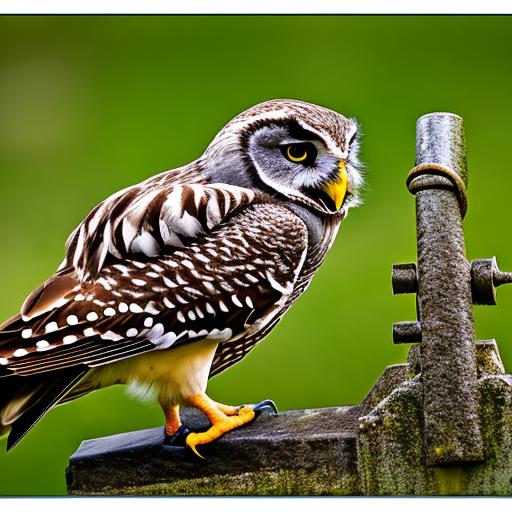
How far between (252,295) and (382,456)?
588 mm

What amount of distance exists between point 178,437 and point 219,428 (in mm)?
107

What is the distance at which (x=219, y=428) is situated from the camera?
2.61m

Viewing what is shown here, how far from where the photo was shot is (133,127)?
11.4 feet

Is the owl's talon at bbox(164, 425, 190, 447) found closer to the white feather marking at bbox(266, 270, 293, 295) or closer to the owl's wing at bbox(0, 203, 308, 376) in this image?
the owl's wing at bbox(0, 203, 308, 376)

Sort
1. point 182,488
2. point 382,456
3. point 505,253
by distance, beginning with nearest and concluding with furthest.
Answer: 1. point 382,456
2. point 182,488
3. point 505,253

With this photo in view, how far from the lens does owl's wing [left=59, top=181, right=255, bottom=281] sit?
2.70m

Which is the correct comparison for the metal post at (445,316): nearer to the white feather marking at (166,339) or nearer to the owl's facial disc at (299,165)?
the owl's facial disc at (299,165)

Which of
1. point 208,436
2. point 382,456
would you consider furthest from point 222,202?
point 382,456

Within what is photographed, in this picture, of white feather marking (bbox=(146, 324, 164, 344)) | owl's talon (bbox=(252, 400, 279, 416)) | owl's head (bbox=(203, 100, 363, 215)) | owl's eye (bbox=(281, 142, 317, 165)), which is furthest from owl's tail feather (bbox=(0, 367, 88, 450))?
owl's eye (bbox=(281, 142, 317, 165))

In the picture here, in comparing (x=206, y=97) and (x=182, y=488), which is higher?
(x=206, y=97)

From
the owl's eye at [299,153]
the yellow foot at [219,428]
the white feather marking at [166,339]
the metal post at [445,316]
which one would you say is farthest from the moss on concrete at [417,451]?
the owl's eye at [299,153]

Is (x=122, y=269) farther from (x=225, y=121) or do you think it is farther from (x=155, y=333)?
(x=225, y=121)

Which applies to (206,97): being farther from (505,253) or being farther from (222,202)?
(505,253)

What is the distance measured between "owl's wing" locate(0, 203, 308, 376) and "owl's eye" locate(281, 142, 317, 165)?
219 mm
